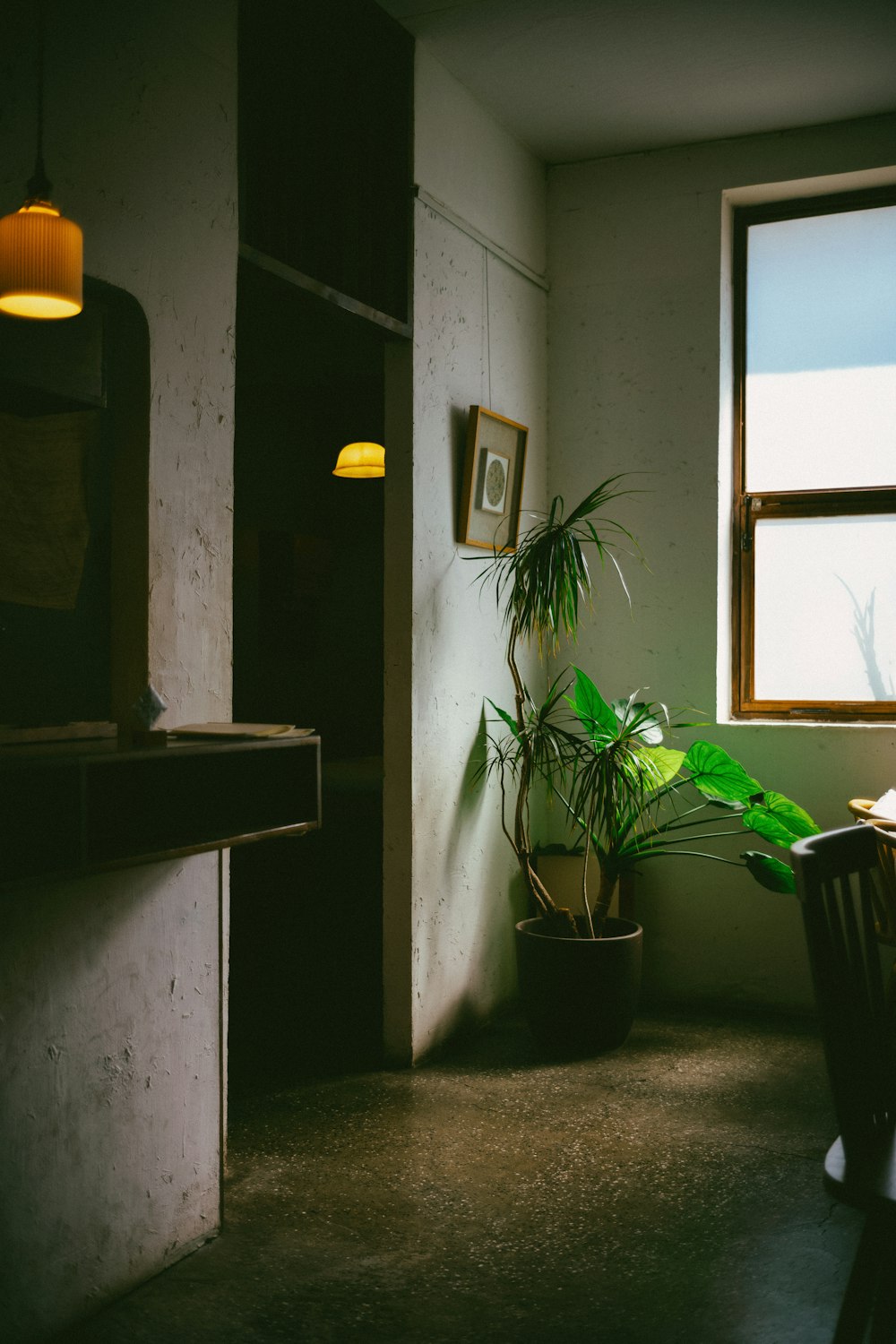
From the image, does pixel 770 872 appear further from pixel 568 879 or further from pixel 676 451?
pixel 676 451

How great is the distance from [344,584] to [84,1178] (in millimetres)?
5526

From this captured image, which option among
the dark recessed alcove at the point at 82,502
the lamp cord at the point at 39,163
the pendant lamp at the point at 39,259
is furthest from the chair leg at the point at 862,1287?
the lamp cord at the point at 39,163

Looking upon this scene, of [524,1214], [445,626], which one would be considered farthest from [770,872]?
[524,1214]

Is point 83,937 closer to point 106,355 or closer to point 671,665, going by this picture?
point 106,355

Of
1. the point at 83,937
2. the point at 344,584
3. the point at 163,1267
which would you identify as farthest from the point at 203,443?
the point at 344,584

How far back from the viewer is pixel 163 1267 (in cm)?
235

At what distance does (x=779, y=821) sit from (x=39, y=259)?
2863 mm

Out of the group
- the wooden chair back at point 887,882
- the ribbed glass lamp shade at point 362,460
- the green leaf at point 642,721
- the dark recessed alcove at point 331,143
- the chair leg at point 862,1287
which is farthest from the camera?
the ribbed glass lamp shade at point 362,460

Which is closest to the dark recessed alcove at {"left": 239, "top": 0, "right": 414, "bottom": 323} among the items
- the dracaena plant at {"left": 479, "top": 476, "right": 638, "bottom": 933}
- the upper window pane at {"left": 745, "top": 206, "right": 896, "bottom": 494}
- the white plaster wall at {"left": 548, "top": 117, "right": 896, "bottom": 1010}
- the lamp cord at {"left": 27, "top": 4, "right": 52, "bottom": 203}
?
the lamp cord at {"left": 27, "top": 4, "right": 52, "bottom": 203}

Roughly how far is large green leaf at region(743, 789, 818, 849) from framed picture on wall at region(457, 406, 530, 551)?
1229 mm

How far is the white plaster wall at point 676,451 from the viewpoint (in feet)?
13.6

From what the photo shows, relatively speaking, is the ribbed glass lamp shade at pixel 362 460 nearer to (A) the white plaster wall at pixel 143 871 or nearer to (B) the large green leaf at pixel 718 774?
(B) the large green leaf at pixel 718 774

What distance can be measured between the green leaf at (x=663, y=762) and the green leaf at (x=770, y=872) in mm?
355

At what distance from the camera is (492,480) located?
159 inches
